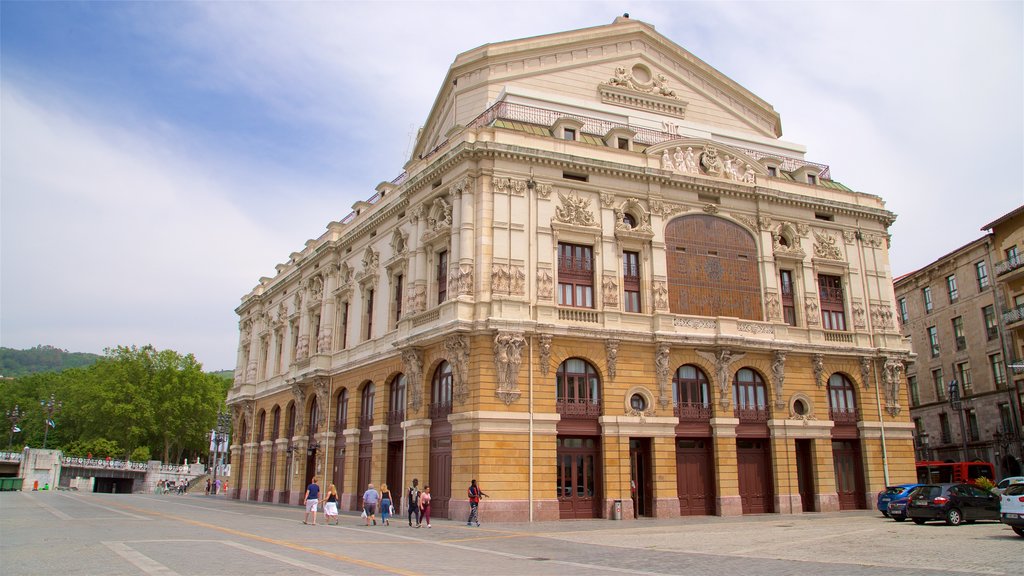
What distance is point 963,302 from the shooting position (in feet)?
188

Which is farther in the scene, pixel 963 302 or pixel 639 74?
pixel 963 302

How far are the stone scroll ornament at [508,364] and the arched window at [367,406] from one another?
11656 mm

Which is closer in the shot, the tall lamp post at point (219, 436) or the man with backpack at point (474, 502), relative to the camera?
the man with backpack at point (474, 502)

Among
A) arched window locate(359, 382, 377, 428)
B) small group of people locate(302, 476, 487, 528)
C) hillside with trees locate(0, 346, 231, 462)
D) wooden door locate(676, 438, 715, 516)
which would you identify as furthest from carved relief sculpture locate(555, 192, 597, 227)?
hillside with trees locate(0, 346, 231, 462)

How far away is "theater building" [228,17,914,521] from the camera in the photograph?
108ft

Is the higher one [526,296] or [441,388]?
[526,296]

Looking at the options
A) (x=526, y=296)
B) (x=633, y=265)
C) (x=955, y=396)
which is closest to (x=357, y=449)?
(x=526, y=296)

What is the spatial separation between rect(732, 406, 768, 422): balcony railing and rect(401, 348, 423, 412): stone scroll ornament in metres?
15.4

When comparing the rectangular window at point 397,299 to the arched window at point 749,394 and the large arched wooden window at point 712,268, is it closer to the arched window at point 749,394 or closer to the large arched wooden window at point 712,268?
the large arched wooden window at point 712,268

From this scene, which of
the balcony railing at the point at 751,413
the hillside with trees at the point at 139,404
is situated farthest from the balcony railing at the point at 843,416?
the hillside with trees at the point at 139,404

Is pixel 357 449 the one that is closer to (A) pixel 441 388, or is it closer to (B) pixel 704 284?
(A) pixel 441 388

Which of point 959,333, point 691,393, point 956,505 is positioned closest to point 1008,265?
point 959,333

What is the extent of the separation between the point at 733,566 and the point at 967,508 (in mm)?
16532

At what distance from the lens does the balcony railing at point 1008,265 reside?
1977 inches
